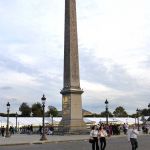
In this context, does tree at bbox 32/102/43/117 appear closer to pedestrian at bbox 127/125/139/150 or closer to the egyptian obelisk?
the egyptian obelisk

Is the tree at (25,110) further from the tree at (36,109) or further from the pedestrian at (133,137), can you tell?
the pedestrian at (133,137)

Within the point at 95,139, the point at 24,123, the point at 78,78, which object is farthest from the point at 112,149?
the point at 24,123

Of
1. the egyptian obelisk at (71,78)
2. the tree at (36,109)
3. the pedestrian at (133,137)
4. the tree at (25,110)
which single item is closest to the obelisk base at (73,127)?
the egyptian obelisk at (71,78)

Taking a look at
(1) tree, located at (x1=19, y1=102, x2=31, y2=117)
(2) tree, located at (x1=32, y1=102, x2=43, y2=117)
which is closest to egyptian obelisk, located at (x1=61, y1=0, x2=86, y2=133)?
(2) tree, located at (x1=32, y1=102, x2=43, y2=117)

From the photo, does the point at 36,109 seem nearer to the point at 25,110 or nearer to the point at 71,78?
the point at 25,110

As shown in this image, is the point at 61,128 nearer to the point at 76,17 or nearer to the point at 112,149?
the point at 76,17

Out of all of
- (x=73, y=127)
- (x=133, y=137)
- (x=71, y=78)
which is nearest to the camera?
(x=133, y=137)

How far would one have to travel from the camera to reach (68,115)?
A: 170 feet

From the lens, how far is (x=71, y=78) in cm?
5050

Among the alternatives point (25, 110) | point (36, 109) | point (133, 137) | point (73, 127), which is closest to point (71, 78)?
point (73, 127)

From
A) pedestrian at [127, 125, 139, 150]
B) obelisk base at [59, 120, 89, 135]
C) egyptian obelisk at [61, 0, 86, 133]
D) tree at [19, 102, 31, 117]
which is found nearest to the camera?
pedestrian at [127, 125, 139, 150]

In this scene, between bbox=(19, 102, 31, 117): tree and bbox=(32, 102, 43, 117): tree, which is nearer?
bbox=(32, 102, 43, 117): tree

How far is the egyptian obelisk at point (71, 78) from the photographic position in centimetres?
5041

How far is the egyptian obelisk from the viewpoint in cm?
5041
